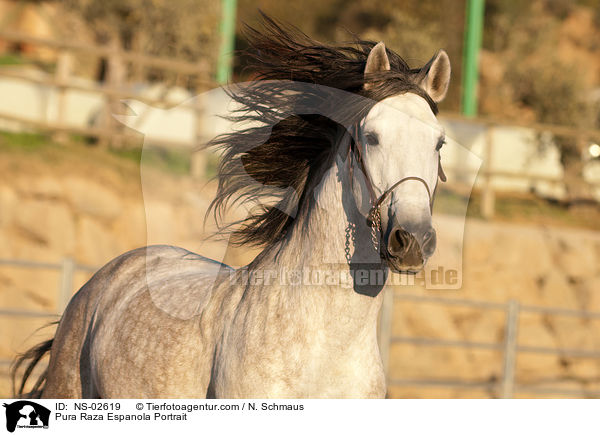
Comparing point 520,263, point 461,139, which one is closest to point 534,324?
point 520,263

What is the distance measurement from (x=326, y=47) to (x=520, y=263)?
367 inches

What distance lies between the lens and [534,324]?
37.2ft

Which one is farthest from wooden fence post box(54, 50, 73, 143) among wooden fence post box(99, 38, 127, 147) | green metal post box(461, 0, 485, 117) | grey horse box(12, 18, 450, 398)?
grey horse box(12, 18, 450, 398)

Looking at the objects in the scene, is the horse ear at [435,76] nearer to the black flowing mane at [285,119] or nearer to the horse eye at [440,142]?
the black flowing mane at [285,119]

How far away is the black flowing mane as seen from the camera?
274cm

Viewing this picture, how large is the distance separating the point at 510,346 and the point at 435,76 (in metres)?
6.16

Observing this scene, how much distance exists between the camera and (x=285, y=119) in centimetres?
293

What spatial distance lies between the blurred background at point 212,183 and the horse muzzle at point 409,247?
13.9 feet

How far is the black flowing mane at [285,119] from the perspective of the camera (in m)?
2.74

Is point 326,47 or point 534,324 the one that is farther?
point 534,324

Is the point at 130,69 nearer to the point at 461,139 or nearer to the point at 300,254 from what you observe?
the point at 461,139
